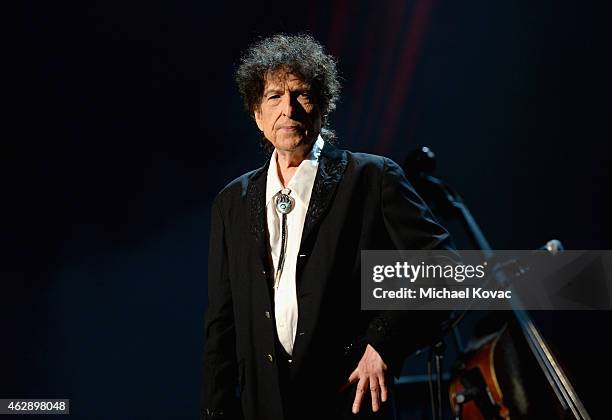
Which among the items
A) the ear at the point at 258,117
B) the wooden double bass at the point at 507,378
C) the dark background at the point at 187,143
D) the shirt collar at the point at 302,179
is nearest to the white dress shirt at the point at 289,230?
the shirt collar at the point at 302,179

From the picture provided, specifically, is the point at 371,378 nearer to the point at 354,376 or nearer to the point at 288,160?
the point at 354,376

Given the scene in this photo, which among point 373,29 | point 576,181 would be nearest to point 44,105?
point 373,29

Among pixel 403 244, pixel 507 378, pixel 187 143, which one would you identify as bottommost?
pixel 507 378

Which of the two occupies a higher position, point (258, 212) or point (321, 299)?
point (258, 212)

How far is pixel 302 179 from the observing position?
1.59m

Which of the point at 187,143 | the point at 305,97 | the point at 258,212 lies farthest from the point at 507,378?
the point at 187,143

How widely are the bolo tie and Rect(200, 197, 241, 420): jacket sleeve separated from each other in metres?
0.21

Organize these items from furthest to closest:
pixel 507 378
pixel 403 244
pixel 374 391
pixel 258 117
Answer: pixel 507 378
pixel 258 117
pixel 403 244
pixel 374 391

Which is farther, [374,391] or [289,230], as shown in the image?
[289,230]

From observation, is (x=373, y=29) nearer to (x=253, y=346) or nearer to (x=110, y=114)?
(x=110, y=114)

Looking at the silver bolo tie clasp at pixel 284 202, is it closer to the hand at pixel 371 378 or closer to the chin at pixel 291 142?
the chin at pixel 291 142

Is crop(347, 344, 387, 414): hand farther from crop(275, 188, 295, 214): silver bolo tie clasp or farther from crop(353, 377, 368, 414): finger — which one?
crop(275, 188, 295, 214): silver bolo tie clasp

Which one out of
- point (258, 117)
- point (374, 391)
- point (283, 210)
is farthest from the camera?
point (258, 117)

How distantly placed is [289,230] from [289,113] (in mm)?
322
